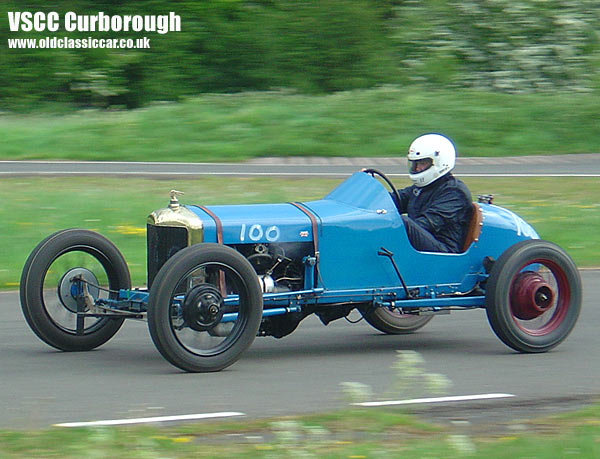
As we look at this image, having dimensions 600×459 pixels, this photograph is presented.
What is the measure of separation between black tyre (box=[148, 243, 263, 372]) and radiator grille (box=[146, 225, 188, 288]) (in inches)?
10.7

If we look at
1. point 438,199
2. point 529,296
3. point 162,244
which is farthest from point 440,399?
point 162,244

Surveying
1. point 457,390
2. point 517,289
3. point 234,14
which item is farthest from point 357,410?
point 234,14

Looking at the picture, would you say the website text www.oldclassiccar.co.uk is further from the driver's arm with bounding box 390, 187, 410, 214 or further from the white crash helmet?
the white crash helmet

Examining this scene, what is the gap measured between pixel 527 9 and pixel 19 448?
1018 inches

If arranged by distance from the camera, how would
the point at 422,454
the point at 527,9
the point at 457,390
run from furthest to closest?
the point at 527,9
the point at 457,390
the point at 422,454

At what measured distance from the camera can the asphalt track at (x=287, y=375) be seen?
6.32 m

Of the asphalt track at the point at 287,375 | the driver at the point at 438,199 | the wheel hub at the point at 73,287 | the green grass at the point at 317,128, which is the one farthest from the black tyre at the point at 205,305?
the green grass at the point at 317,128

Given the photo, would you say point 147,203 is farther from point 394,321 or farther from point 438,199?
point 438,199

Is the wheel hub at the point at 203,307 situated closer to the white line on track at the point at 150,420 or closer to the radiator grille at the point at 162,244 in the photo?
the radiator grille at the point at 162,244

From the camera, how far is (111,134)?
22.7 metres

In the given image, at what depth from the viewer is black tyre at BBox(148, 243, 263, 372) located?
22.7 feet

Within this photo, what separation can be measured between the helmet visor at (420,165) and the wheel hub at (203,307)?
191cm

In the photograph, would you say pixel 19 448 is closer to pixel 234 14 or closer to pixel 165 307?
pixel 165 307

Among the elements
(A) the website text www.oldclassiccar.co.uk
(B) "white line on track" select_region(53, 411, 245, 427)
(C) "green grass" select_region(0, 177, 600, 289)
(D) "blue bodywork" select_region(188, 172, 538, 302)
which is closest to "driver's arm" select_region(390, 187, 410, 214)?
(D) "blue bodywork" select_region(188, 172, 538, 302)
